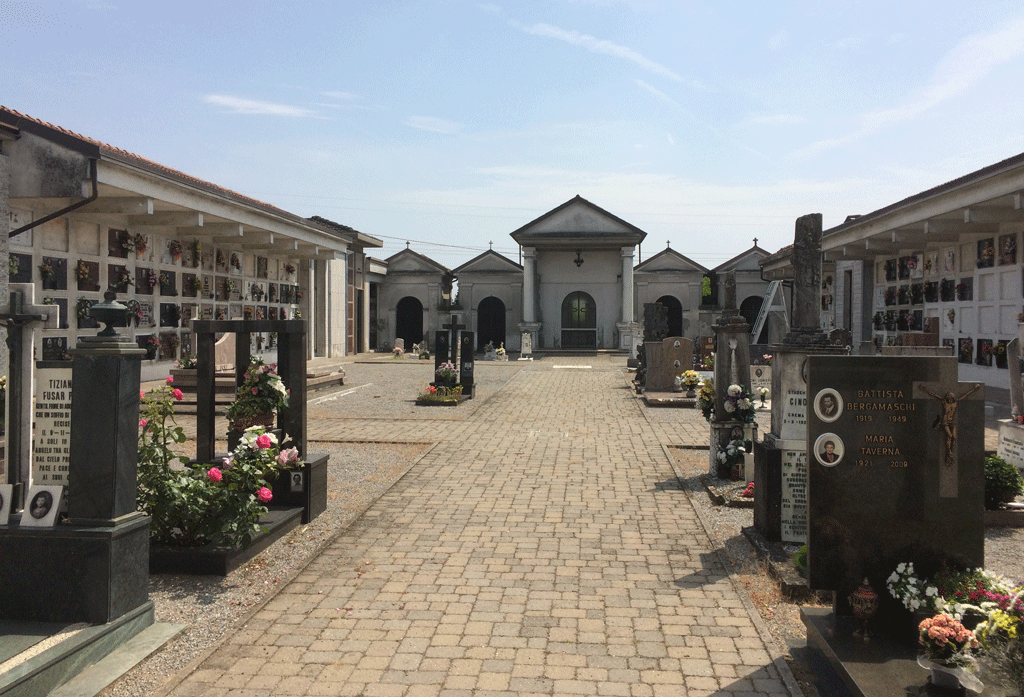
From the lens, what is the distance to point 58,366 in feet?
13.8

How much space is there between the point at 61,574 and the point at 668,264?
3251 cm

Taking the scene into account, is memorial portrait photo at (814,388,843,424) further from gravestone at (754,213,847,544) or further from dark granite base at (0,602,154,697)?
dark granite base at (0,602,154,697)

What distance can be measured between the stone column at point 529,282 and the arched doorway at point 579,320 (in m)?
1.97

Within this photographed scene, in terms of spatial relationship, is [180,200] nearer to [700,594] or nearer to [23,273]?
[23,273]

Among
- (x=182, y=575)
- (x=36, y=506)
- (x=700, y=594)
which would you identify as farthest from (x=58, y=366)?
(x=700, y=594)

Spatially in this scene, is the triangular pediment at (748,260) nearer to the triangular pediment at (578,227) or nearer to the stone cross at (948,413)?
the triangular pediment at (578,227)

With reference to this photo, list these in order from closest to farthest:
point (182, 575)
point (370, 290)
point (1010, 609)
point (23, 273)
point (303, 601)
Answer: point (1010, 609) → point (303, 601) → point (182, 575) → point (23, 273) → point (370, 290)

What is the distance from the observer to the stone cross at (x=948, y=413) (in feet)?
12.2

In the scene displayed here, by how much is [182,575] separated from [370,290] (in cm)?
2944

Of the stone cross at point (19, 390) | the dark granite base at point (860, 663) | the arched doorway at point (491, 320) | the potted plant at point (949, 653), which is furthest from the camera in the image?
the arched doorway at point (491, 320)

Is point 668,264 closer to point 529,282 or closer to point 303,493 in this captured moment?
point 529,282

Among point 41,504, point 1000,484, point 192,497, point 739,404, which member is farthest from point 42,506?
point 1000,484

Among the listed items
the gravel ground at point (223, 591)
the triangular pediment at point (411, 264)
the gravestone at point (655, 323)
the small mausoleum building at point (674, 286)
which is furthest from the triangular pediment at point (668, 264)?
the gravel ground at point (223, 591)

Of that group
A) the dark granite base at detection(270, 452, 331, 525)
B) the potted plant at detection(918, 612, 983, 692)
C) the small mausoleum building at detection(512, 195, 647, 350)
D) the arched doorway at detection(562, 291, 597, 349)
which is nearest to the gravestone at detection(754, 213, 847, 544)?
the potted plant at detection(918, 612, 983, 692)
